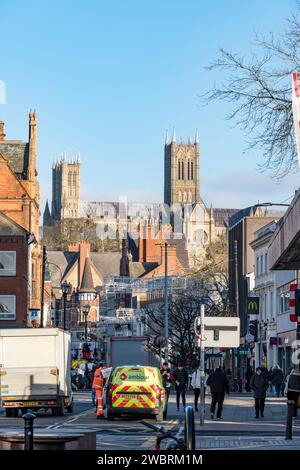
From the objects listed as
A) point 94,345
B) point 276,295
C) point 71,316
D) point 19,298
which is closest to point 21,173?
point 19,298

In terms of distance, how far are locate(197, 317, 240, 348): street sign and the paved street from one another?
2.21 m

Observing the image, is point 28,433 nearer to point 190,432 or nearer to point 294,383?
point 190,432

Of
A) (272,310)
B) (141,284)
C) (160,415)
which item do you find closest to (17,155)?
(272,310)

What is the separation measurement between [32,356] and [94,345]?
288 feet

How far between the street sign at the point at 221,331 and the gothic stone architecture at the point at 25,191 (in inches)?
1879

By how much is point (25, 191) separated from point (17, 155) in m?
5.66

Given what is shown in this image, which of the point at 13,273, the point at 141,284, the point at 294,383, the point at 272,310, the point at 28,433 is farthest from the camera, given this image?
the point at 141,284

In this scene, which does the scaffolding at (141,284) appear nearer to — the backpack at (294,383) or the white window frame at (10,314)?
the white window frame at (10,314)

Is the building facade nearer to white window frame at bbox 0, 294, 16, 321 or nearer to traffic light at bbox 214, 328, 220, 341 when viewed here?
white window frame at bbox 0, 294, 16, 321

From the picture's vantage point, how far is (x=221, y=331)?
1366 inches

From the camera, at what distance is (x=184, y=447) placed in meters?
11.3

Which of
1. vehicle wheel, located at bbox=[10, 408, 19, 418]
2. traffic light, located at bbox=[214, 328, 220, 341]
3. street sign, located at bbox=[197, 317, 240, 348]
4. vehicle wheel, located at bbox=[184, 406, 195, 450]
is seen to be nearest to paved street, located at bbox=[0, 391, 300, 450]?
vehicle wheel, located at bbox=[10, 408, 19, 418]

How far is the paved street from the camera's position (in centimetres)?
2405

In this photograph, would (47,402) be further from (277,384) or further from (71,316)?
(71,316)
